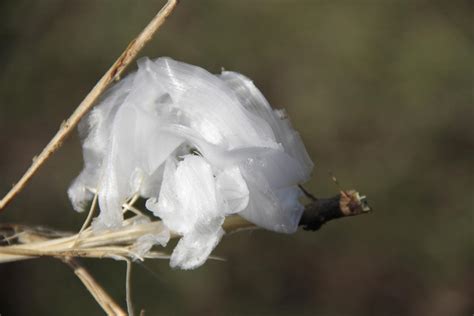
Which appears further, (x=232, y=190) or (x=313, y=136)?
(x=313, y=136)

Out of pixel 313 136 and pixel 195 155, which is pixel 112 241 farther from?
pixel 313 136

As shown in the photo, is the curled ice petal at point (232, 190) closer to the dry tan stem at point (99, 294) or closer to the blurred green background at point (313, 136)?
the dry tan stem at point (99, 294)

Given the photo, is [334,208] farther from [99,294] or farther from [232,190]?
[99,294]

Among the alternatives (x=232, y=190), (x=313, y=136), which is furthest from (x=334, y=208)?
(x=313, y=136)

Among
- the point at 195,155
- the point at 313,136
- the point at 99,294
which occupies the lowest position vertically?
the point at 313,136

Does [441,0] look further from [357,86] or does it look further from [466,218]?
[466,218]

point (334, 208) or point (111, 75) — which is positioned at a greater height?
point (111, 75)

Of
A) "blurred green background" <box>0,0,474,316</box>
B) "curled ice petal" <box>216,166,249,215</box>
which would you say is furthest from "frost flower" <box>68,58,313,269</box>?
"blurred green background" <box>0,0,474,316</box>
